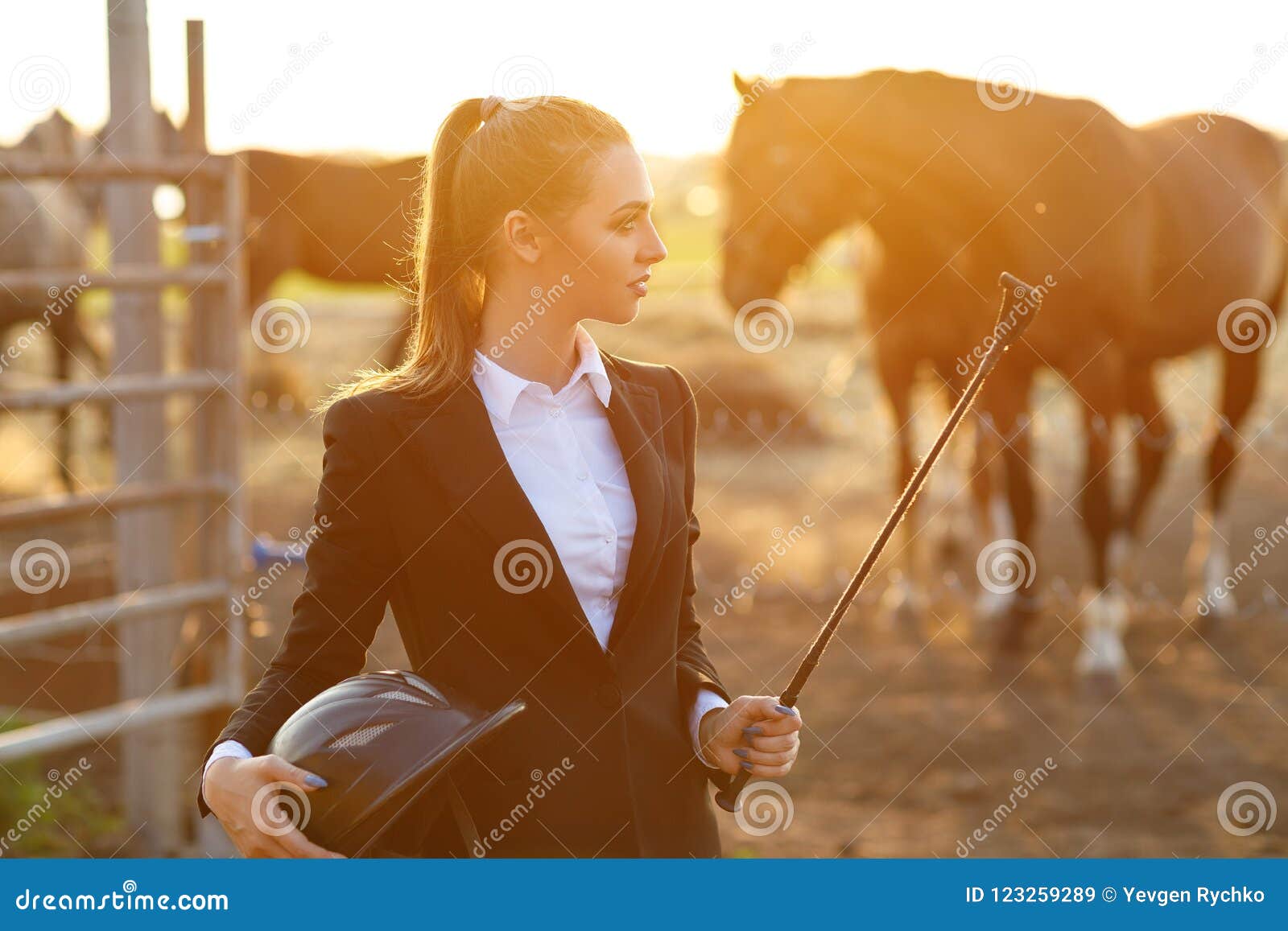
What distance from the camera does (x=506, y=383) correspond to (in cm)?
161

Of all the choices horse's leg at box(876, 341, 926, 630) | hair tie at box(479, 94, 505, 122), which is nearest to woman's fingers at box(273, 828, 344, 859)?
hair tie at box(479, 94, 505, 122)

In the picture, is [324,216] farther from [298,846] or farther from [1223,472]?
[298,846]

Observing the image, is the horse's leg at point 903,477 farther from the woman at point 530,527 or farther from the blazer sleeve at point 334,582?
the blazer sleeve at point 334,582

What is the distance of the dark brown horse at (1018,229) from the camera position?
5.25m

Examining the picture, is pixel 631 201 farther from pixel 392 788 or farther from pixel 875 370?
pixel 875 370

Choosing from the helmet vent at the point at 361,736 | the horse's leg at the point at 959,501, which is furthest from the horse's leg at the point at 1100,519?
the helmet vent at the point at 361,736

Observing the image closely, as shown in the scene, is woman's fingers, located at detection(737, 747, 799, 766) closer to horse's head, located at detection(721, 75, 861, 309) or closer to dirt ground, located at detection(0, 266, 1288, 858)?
dirt ground, located at detection(0, 266, 1288, 858)

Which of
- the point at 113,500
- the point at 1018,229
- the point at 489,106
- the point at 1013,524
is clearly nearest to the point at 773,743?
the point at 489,106

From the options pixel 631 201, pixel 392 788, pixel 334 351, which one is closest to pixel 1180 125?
pixel 631 201

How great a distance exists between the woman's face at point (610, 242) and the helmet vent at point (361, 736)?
531mm

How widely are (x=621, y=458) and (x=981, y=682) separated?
4223 mm

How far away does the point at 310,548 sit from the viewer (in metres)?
1.54

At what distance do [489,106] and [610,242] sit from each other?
0.23m

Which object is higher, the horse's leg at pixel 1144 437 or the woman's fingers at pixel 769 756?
the woman's fingers at pixel 769 756
